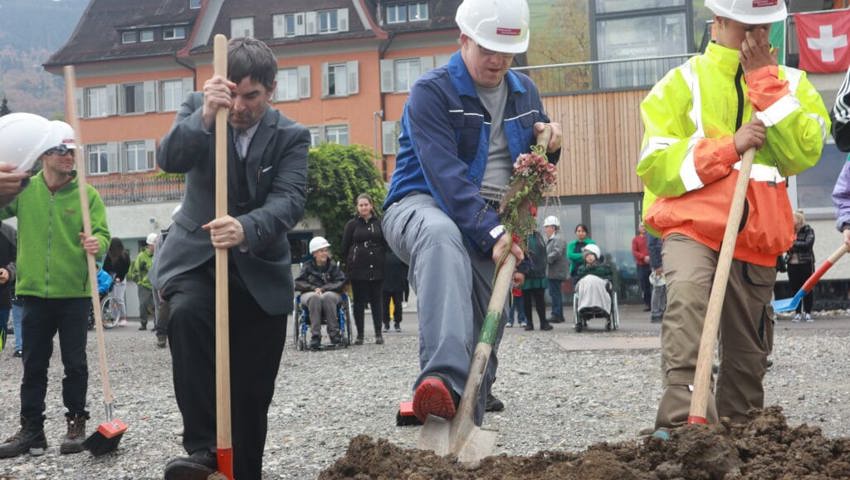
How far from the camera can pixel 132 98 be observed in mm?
53438

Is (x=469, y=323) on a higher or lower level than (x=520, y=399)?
higher

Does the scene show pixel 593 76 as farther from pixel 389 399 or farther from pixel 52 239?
A: pixel 52 239

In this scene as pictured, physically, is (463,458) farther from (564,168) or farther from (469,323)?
(564,168)

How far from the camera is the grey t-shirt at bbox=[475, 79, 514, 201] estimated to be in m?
4.74

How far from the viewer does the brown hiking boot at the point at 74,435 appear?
6695 millimetres

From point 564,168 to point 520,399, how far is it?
19737 millimetres

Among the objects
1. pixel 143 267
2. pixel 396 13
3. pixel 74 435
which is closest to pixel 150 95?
pixel 396 13

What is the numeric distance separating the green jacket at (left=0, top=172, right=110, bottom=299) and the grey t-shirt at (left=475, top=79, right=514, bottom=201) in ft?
11.3

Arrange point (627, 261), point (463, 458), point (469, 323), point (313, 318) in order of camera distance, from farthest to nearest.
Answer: point (627, 261) < point (313, 318) < point (469, 323) < point (463, 458)

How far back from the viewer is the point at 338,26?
5034cm

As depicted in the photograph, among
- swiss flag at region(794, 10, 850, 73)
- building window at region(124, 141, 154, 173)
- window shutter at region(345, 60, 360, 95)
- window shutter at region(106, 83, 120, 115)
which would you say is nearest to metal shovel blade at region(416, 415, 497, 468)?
swiss flag at region(794, 10, 850, 73)

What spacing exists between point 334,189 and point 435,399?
38.6 metres

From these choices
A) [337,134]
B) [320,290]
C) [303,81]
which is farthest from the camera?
[303,81]

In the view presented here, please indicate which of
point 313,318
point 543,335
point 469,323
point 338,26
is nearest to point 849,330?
point 543,335
